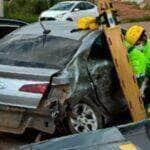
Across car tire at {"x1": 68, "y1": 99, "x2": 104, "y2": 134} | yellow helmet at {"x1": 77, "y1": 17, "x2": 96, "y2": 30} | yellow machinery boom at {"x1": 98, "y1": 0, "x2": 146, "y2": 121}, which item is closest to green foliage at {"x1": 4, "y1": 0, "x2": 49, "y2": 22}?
yellow helmet at {"x1": 77, "y1": 17, "x2": 96, "y2": 30}

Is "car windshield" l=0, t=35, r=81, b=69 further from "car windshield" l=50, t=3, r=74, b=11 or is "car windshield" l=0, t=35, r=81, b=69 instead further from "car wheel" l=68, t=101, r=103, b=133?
"car windshield" l=50, t=3, r=74, b=11

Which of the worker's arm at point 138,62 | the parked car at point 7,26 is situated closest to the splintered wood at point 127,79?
the worker's arm at point 138,62

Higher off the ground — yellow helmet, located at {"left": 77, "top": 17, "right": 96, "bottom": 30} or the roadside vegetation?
yellow helmet, located at {"left": 77, "top": 17, "right": 96, "bottom": 30}

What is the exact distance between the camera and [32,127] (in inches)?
322

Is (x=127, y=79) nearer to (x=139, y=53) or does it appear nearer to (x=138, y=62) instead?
(x=138, y=62)

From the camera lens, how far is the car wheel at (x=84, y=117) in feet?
27.7

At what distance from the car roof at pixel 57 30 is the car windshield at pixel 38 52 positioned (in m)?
0.11

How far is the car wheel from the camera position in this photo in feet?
27.7

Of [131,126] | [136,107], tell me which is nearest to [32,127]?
[136,107]

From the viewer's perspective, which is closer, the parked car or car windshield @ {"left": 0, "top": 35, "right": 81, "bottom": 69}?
car windshield @ {"left": 0, "top": 35, "right": 81, "bottom": 69}

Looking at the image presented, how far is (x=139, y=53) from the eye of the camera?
905 centimetres

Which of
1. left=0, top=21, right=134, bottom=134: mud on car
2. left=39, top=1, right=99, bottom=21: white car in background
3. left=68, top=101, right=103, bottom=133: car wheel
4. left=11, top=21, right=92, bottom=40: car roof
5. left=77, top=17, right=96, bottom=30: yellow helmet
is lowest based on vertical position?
left=39, top=1, right=99, bottom=21: white car in background

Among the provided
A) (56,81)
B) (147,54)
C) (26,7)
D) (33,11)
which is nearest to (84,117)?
(56,81)

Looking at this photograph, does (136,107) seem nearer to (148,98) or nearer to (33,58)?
(148,98)
